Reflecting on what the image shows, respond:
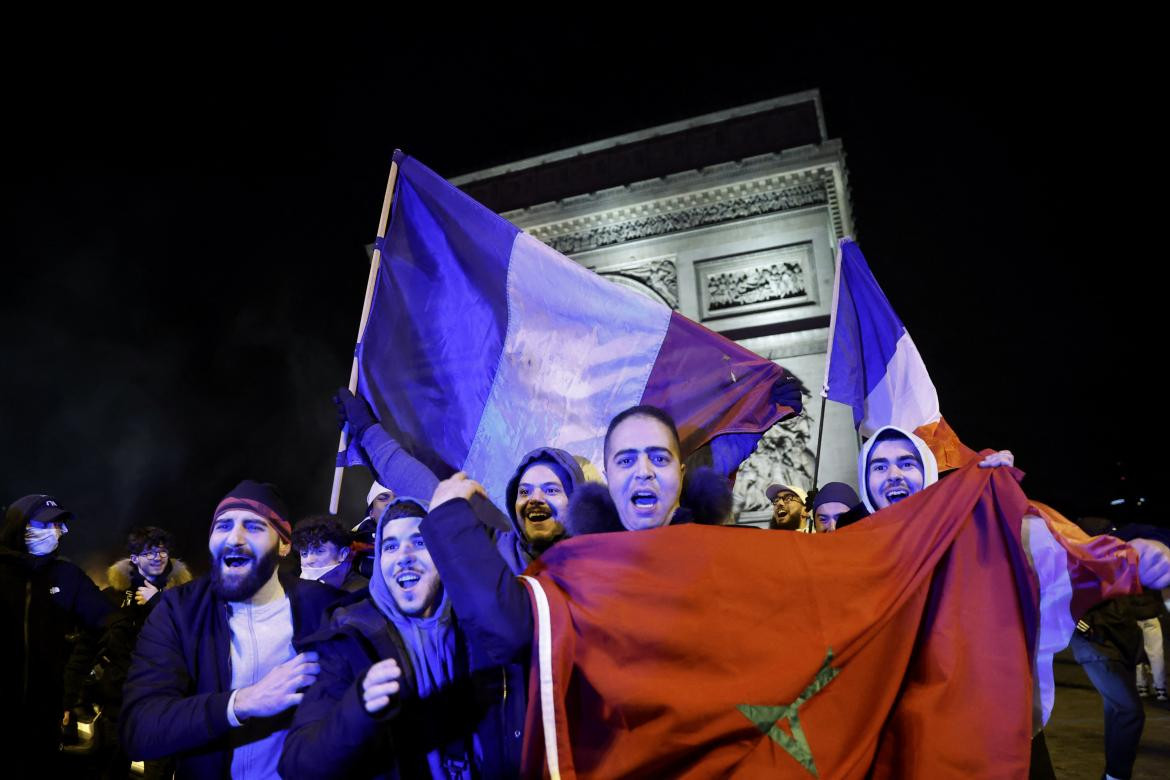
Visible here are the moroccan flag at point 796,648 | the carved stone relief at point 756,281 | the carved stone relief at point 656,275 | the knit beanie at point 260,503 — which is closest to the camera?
the moroccan flag at point 796,648

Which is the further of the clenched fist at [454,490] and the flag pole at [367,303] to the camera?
the flag pole at [367,303]

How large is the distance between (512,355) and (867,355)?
8.89 ft

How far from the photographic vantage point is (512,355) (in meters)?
3.31

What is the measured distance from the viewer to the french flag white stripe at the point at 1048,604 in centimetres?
195

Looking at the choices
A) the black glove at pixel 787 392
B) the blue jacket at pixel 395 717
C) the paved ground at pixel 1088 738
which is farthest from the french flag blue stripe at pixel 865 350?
the blue jacket at pixel 395 717

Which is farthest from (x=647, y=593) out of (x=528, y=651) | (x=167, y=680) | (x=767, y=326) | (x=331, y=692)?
(x=767, y=326)

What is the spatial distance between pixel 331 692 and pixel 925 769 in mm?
1560

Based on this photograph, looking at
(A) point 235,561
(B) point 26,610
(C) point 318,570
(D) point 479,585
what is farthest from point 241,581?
(C) point 318,570

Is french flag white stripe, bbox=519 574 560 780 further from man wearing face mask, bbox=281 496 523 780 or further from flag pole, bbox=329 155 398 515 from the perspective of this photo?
flag pole, bbox=329 155 398 515

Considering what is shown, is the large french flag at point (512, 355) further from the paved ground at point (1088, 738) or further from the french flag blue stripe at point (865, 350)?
the paved ground at point (1088, 738)

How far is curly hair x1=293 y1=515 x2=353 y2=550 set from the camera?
14.5 ft

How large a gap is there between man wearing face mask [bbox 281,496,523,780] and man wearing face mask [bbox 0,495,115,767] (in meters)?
2.66

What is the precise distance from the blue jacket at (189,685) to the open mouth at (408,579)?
31 cm

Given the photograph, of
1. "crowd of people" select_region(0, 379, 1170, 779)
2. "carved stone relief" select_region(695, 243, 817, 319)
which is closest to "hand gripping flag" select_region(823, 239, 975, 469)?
"crowd of people" select_region(0, 379, 1170, 779)
